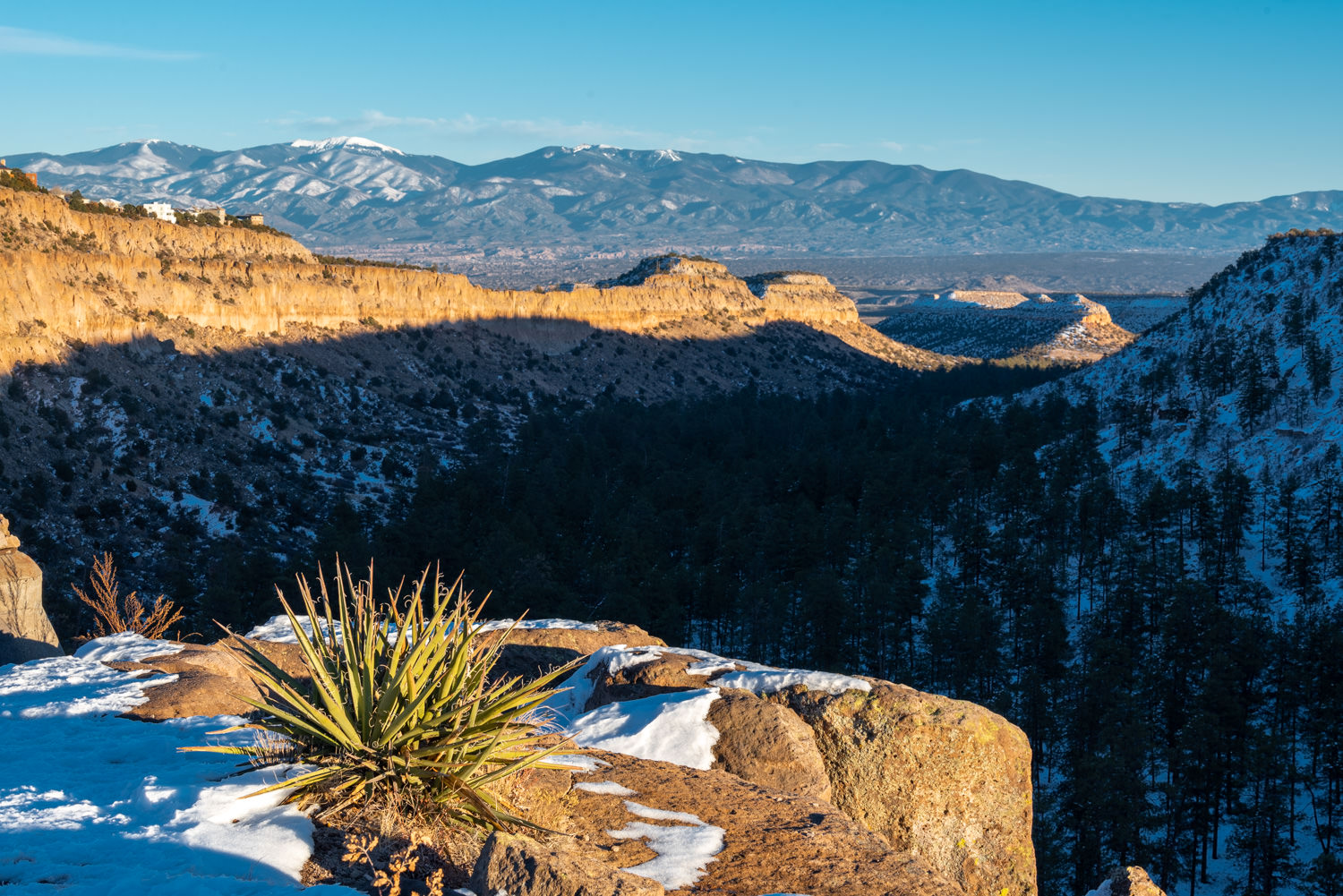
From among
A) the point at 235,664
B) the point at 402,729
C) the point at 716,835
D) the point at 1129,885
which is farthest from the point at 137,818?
the point at 1129,885

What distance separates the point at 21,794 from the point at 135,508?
31.5m

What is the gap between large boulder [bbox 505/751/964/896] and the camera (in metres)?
5.98

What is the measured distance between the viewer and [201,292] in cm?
5019

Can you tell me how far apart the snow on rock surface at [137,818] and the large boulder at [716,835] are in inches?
56.8

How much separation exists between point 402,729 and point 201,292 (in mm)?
50233

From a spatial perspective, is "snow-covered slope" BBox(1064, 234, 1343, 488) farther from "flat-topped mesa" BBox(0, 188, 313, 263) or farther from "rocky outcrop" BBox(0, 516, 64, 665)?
"flat-topped mesa" BBox(0, 188, 313, 263)

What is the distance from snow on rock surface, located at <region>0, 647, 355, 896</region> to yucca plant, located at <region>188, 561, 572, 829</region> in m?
0.28

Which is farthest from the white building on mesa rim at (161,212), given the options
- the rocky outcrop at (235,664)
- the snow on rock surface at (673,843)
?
the snow on rock surface at (673,843)

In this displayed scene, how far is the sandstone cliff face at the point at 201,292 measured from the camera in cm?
4056

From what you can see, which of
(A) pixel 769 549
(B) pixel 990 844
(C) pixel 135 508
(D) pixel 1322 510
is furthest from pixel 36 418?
(D) pixel 1322 510

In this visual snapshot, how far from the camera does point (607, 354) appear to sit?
76562 mm

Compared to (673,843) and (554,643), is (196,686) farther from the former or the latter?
(554,643)

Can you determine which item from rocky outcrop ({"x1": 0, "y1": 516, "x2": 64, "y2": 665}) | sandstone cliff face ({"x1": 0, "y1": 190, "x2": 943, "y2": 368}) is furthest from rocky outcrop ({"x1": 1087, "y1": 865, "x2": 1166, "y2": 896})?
sandstone cliff face ({"x1": 0, "y1": 190, "x2": 943, "y2": 368})

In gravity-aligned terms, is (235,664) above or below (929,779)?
above
